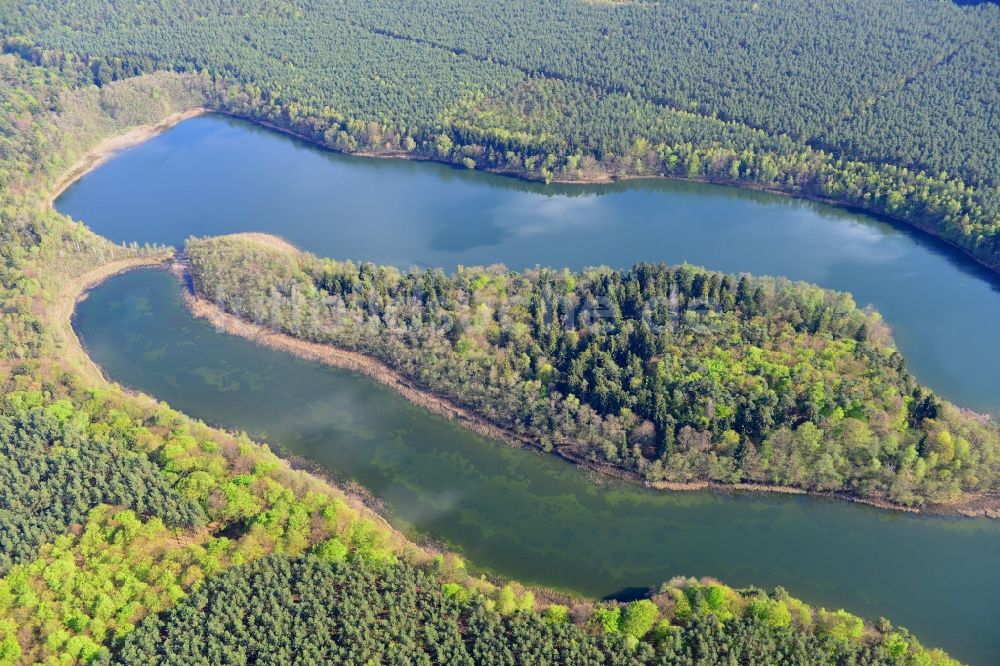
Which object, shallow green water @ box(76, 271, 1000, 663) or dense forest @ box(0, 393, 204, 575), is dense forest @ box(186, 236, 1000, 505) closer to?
shallow green water @ box(76, 271, 1000, 663)

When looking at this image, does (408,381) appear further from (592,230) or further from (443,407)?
(592,230)

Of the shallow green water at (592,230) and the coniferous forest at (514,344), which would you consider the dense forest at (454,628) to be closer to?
the coniferous forest at (514,344)

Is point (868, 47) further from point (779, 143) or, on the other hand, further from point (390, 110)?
point (390, 110)

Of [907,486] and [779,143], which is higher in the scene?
[779,143]

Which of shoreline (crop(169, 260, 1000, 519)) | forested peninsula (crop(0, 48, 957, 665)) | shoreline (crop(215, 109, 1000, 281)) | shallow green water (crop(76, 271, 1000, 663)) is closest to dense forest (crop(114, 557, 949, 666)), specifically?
forested peninsula (crop(0, 48, 957, 665))

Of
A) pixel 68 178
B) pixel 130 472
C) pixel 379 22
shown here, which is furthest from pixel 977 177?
pixel 68 178
